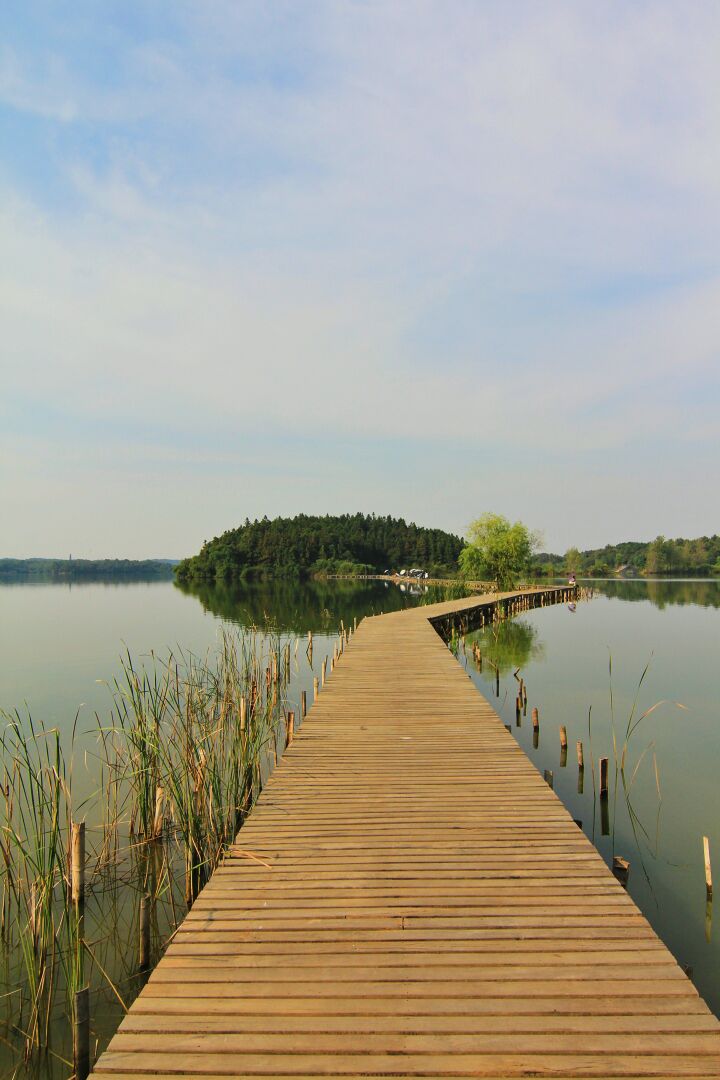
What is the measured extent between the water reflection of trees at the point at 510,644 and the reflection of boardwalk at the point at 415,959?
12.0 m

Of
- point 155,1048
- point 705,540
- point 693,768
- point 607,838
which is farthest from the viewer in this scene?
point 705,540

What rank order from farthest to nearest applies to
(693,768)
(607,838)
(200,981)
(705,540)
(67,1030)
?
(705,540) → (693,768) → (607,838) → (67,1030) → (200,981)

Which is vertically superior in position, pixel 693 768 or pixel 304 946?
pixel 304 946

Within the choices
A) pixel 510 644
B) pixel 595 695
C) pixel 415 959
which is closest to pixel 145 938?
pixel 415 959

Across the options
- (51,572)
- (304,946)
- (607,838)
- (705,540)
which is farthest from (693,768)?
(51,572)

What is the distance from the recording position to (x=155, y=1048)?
2674 millimetres

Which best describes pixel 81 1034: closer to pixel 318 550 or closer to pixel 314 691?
pixel 314 691

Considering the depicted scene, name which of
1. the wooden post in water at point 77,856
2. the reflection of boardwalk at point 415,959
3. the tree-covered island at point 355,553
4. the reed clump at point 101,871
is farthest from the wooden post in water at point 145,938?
the tree-covered island at point 355,553

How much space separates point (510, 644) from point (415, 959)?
19076 millimetres

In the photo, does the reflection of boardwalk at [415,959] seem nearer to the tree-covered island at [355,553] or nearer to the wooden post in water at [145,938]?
the wooden post in water at [145,938]

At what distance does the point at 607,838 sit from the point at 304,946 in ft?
15.0

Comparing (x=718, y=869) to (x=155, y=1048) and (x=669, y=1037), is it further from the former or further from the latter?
(x=155, y=1048)

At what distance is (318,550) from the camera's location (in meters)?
101

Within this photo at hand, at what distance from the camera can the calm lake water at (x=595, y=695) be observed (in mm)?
5871
